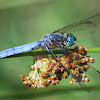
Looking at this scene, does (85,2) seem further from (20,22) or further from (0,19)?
(0,19)

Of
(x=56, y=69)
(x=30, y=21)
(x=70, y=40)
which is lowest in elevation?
(x=56, y=69)

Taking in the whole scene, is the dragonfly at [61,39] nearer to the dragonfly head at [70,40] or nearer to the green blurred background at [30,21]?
the dragonfly head at [70,40]

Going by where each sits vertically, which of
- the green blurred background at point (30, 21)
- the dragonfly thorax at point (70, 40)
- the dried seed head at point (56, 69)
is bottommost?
the dried seed head at point (56, 69)

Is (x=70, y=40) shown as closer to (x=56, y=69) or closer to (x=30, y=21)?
(x=56, y=69)

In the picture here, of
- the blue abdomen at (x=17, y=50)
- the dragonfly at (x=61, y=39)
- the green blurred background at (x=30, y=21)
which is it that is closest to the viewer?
the blue abdomen at (x=17, y=50)

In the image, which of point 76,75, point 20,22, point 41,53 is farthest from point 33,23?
point 76,75

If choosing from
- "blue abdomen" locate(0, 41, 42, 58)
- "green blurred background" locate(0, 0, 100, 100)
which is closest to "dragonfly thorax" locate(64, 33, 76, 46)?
"blue abdomen" locate(0, 41, 42, 58)

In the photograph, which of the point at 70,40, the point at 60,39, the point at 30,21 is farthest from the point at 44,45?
the point at 30,21

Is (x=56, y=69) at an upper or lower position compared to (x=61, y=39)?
lower

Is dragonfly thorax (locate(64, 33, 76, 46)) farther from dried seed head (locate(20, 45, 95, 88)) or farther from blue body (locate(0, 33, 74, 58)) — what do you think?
dried seed head (locate(20, 45, 95, 88))

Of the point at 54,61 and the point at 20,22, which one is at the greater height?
the point at 20,22

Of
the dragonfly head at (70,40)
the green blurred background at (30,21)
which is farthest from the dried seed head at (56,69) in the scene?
the green blurred background at (30,21)
